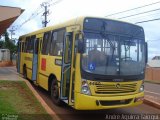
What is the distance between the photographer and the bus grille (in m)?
9.53

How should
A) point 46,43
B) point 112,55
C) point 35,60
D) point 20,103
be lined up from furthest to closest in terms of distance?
point 35,60 → point 46,43 → point 20,103 → point 112,55

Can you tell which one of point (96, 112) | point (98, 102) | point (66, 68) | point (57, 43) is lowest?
point (96, 112)

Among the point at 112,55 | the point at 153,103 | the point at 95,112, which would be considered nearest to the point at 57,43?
the point at 95,112

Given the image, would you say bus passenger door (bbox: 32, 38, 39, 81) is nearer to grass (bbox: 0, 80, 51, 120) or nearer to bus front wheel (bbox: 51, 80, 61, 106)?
grass (bbox: 0, 80, 51, 120)

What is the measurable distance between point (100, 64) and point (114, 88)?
815mm

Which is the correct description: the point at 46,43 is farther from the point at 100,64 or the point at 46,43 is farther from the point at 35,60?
the point at 100,64

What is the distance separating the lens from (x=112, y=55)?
989 centimetres

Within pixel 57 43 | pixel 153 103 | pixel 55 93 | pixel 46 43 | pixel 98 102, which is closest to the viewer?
pixel 98 102

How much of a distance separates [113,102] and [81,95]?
0.99m

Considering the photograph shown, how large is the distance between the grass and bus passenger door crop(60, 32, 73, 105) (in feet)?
2.83

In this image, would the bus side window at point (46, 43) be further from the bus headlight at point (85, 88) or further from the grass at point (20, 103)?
the bus headlight at point (85, 88)

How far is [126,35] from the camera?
34.3 feet

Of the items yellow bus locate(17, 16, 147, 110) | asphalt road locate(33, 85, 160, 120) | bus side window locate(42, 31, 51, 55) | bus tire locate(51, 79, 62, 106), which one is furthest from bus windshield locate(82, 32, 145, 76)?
bus side window locate(42, 31, 51, 55)

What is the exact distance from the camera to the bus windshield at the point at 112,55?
31.6 feet
